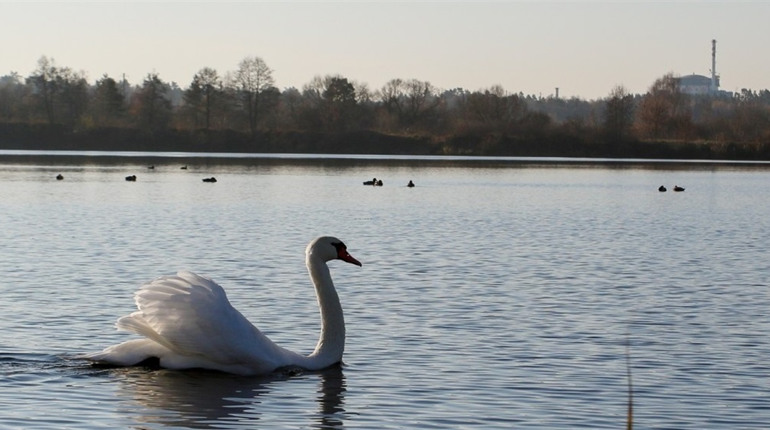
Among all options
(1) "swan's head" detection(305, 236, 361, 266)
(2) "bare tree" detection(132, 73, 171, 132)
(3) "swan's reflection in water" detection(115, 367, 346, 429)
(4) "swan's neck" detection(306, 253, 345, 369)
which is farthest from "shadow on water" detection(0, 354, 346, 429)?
(2) "bare tree" detection(132, 73, 171, 132)

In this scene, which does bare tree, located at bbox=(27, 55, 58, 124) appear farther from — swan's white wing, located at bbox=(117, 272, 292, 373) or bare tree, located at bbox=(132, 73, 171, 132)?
swan's white wing, located at bbox=(117, 272, 292, 373)

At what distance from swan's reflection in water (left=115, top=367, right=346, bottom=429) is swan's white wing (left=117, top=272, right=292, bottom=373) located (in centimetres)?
21

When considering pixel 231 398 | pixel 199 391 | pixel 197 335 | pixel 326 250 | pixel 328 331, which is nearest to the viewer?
pixel 231 398

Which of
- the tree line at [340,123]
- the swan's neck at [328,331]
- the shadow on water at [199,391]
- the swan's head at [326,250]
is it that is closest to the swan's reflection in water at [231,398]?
the shadow on water at [199,391]

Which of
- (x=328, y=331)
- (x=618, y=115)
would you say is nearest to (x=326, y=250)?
(x=328, y=331)

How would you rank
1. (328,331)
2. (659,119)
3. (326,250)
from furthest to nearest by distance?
(659,119) < (326,250) < (328,331)

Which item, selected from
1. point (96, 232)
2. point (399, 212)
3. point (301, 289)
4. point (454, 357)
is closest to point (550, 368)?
point (454, 357)

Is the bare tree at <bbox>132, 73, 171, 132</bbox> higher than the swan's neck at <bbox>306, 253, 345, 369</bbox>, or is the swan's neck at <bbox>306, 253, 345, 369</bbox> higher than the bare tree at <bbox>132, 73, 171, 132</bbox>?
the bare tree at <bbox>132, 73, 171, 132</bbox>

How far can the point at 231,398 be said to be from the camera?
11484 mm

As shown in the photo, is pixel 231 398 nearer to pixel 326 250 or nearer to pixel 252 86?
pixel 326 250

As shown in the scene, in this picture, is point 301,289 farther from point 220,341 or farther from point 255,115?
point 255,115

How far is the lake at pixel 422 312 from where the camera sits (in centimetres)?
1123

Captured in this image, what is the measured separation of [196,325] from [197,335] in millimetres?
105

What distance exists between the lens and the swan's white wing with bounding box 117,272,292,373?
11.9m
